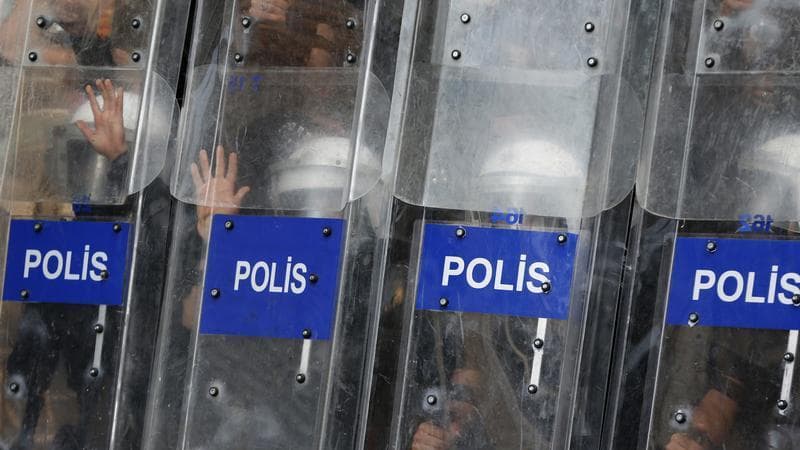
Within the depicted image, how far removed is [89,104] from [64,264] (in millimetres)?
347

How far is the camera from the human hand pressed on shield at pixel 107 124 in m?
3.25

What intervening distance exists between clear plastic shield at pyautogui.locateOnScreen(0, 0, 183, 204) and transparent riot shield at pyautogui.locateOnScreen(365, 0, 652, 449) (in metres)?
0.59

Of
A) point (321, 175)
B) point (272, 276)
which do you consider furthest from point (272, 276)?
point (321, 175)

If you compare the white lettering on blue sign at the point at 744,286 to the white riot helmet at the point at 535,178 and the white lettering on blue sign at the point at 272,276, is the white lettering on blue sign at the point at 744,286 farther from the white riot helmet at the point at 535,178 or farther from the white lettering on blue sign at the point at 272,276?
the white lettering on blue sign at the point at 272,276

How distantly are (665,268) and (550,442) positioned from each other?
1.25ft

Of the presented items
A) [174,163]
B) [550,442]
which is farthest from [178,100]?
[550,442]

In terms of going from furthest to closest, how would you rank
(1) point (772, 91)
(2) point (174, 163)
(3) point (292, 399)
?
(2) point (174, 163) < (3) point (292, 399) < (1) point (772, 91)

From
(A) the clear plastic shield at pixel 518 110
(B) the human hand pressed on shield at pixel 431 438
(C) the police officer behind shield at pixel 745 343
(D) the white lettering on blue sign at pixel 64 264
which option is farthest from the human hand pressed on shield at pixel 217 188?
(C) the police officer behind shield at pixel 745 343

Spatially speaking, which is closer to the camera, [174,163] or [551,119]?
[551,119]

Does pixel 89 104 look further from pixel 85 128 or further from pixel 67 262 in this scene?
pixel 67 262

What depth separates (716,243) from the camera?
2752 millimetres

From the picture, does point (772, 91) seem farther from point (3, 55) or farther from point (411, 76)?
point (3, 55)

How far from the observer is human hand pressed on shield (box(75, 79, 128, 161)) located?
3.25 m

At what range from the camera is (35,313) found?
325 cm
